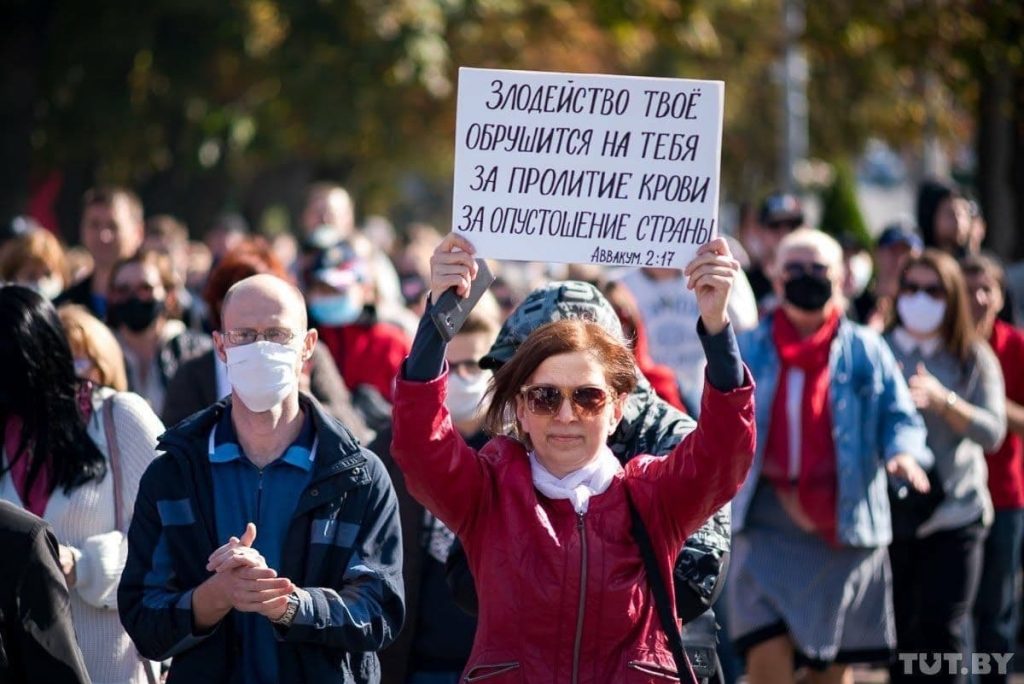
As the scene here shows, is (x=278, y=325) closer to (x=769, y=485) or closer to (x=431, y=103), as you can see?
(x=769, y=485)

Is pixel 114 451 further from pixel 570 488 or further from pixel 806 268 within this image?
pixel 806 268

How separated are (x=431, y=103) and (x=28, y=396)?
19781 millimetres

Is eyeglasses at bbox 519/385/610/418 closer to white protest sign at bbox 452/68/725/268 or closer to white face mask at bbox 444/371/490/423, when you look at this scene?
white protest sign at bbox 452/68/725/268

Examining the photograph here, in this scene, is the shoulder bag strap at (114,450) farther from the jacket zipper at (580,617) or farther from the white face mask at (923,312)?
the white face mask at (923,312)

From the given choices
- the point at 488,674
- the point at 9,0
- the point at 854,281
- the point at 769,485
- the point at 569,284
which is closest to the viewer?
the point at 488,674

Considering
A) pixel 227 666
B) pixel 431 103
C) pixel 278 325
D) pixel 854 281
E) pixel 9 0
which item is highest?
pixel 431 103

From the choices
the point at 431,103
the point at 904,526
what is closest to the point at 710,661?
the point at 904,526

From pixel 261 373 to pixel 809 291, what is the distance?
3.34 m

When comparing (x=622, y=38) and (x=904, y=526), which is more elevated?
(x=622, y=38)

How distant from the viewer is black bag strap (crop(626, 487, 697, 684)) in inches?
175

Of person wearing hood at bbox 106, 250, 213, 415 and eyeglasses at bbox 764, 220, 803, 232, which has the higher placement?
eyeglasses at bbox 764, 220, 803, 232

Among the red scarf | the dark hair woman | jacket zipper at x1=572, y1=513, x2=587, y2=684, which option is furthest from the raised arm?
the red scarf

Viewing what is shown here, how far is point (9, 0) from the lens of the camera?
1627 cm

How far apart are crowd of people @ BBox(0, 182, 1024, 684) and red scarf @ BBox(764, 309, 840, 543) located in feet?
0.04
